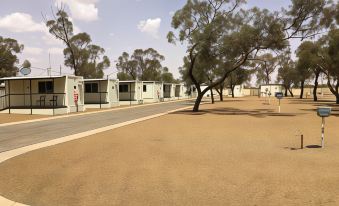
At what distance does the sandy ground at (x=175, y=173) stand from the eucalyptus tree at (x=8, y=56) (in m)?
53.1

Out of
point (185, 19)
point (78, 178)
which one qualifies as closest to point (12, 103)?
point (185, 19)

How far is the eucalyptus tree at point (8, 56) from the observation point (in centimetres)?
5951

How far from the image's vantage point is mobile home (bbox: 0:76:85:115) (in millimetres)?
28594

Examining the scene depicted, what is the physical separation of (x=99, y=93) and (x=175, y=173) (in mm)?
31235

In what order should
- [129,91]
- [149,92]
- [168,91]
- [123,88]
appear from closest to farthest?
[129,91], [123,88], [149,92], [168,91]

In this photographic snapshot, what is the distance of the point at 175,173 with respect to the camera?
7.93 m

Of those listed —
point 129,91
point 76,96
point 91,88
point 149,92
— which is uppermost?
point 91,88

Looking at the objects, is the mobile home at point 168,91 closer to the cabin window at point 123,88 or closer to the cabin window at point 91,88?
the cabin window at point 123,88

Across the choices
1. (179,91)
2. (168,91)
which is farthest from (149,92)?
(179,91)

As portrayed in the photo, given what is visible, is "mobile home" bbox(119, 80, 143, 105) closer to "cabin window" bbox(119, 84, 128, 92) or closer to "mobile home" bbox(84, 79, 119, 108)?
"cabin window" bbox(119, 84, 128, 92)

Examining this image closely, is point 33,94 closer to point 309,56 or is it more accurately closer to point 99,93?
point 99,93

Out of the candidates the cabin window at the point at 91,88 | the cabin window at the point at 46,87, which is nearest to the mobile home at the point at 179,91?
the cabin window at the point at 91,88

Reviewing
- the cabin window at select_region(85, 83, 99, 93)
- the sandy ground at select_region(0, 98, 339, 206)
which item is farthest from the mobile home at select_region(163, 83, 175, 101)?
the sandy ground at select_region(0, 98, 339, 206)

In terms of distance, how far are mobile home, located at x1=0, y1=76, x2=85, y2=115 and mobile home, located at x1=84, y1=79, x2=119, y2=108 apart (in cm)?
685
